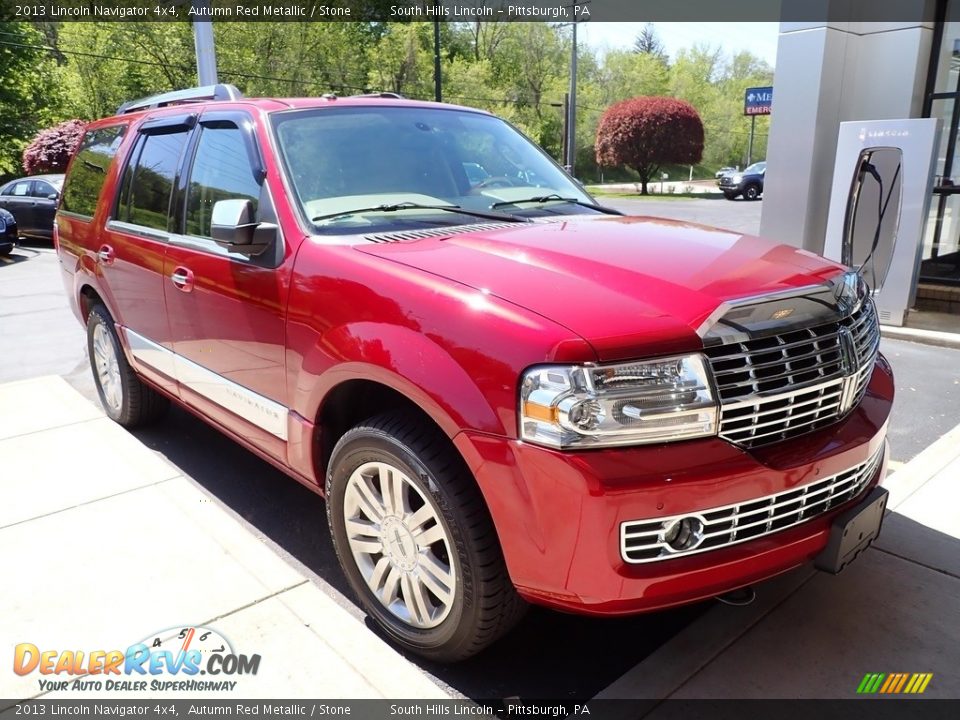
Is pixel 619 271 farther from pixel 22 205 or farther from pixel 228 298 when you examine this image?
pixel 22 205

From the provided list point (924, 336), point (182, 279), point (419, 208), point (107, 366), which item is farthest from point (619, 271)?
point (924, 336)

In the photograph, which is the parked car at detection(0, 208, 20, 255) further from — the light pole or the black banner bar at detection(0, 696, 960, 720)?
the light pole

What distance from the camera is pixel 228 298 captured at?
329 cm

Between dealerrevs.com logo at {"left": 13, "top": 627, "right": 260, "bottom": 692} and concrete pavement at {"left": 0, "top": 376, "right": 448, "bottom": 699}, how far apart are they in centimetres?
2

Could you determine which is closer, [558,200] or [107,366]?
[558,200]

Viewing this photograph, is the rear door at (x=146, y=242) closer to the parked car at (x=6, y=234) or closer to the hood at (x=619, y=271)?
the hood at (x=619, y=271)

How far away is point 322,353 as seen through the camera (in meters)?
2.75

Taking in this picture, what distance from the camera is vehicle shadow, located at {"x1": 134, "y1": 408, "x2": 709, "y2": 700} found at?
103 inches

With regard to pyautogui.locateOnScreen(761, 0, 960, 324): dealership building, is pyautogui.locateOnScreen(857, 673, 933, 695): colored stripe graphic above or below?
below

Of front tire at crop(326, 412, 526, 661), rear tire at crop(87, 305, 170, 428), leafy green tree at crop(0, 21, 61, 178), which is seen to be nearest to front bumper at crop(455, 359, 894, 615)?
front tire at crop(326, 412, 526, 661)

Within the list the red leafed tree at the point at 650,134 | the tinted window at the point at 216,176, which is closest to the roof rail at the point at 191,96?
the tinted window at the point at 216,176

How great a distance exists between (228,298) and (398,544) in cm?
138

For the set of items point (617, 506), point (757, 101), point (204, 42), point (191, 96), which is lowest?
point (617, 506)

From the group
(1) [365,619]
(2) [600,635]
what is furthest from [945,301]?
(1) [365,619]
